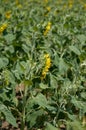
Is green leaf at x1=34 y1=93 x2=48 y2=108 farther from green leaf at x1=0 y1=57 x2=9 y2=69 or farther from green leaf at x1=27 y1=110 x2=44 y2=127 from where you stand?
green leaf at x1=0 y1=57 x2=9 y2=69

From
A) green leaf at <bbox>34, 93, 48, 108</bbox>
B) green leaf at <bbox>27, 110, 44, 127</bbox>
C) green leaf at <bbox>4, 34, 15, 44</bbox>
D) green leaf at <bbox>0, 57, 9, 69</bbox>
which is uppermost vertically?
green leaf at <bbox>0, 57, 9, 69</bbox>

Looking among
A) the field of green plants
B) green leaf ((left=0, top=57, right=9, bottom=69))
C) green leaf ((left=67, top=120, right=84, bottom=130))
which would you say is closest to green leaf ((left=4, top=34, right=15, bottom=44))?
the field of green plants

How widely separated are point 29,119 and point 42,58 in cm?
57

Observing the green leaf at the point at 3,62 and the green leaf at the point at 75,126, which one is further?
the green leaf at the point at 3,62

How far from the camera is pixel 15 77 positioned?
3730mm

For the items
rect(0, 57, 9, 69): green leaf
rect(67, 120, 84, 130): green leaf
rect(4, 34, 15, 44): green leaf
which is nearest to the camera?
rect(67, 120, 84, 130): green leaf

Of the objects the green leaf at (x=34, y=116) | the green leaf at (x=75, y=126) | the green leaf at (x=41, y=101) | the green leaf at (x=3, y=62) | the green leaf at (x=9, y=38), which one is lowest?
the green leaf at (x=9, y=38)

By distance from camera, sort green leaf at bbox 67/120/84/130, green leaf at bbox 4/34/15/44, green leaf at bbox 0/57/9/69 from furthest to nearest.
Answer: green leaf at bbox 4/34/15/44 < green leaf at bbox 0/57/9/69 < green leaf at bbox 67/120/84/130

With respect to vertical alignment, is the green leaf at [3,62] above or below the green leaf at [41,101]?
above

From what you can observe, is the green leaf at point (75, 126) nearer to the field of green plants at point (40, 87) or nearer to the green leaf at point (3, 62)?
the field of green plants at point (40, 87)

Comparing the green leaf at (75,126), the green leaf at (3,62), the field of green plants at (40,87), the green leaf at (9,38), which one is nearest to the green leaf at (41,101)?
the field of green plants at (40,87)

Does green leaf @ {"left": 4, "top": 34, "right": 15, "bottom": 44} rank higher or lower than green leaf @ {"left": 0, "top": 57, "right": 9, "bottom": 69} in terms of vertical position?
lower

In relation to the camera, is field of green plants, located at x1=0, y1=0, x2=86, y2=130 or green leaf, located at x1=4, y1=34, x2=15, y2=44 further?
green leaf, located at x1=4, y1=34, x2=15, y2=44

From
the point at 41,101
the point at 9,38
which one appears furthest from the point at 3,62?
the point at 9,38
